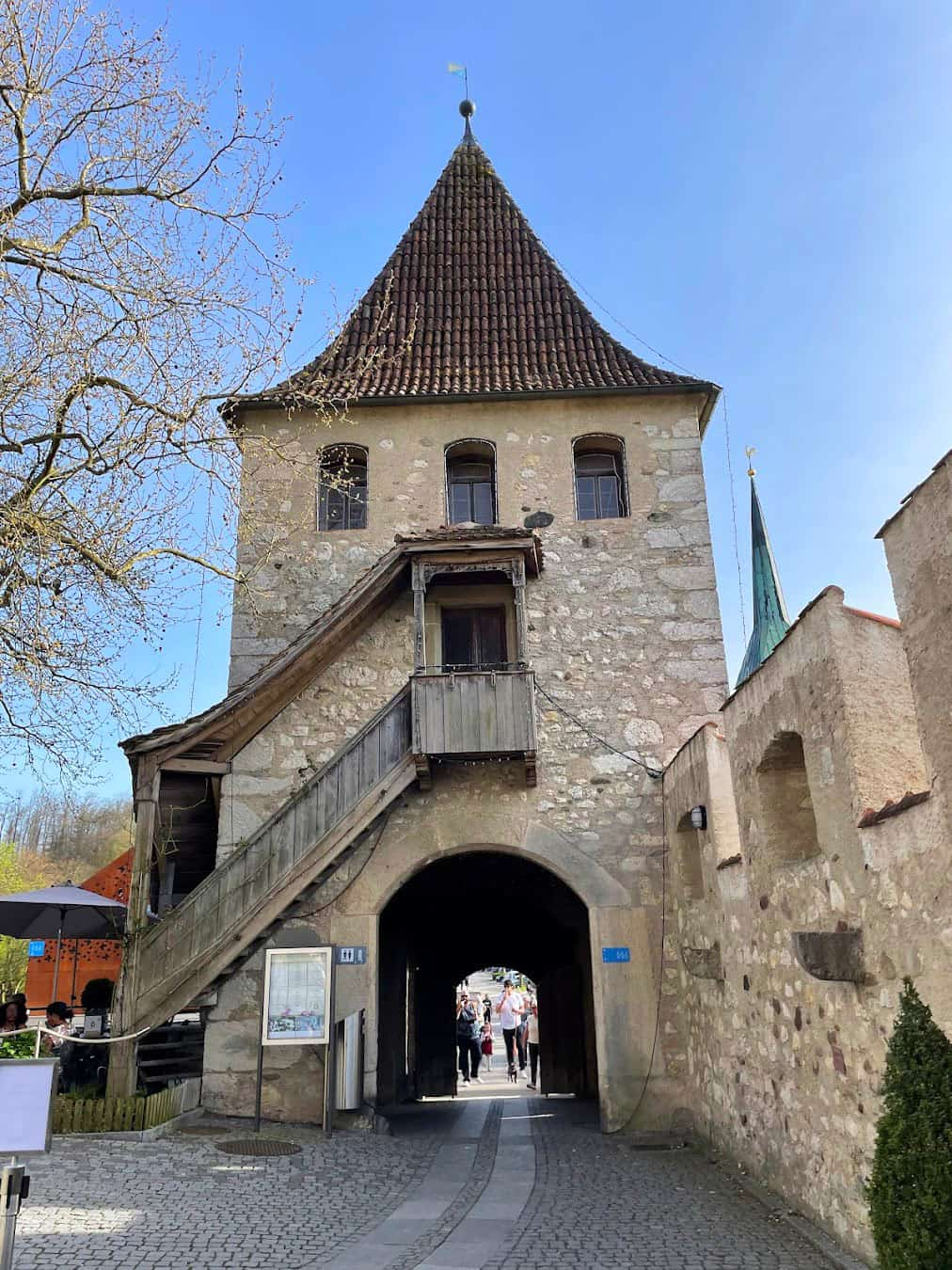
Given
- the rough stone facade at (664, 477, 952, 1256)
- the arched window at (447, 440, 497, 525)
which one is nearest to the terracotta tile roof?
the rough stone facade at (664, 477, 952, 1256)

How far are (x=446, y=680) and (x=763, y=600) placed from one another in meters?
13.5

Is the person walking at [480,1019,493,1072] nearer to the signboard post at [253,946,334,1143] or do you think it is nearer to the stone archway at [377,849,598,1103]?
the stone archway at [377,849,598,1103]

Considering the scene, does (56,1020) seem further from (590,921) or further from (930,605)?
(930,605)

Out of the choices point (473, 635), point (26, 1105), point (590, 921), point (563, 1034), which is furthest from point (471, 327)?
point (26, 1105)

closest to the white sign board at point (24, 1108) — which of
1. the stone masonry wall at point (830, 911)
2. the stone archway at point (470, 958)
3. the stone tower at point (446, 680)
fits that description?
the stone masonry wall at point (830, 911)

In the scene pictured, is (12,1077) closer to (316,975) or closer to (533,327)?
(316,975)

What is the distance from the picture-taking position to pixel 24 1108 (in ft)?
15.5

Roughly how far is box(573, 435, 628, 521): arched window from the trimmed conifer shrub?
9.27 meters

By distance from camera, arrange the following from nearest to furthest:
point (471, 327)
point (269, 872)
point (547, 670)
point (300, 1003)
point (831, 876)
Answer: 1. point (831, 876)
2. point (300, 1003)
3. point (269, 872)
4. point (547, 670)
5. point (471, 327)

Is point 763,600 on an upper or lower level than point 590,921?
upper

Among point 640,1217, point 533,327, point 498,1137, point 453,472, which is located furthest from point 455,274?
point 640,1217

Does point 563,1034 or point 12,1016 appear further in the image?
point 563,1034

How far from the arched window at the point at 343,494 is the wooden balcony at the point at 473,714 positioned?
129 inches

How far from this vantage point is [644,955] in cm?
1085
